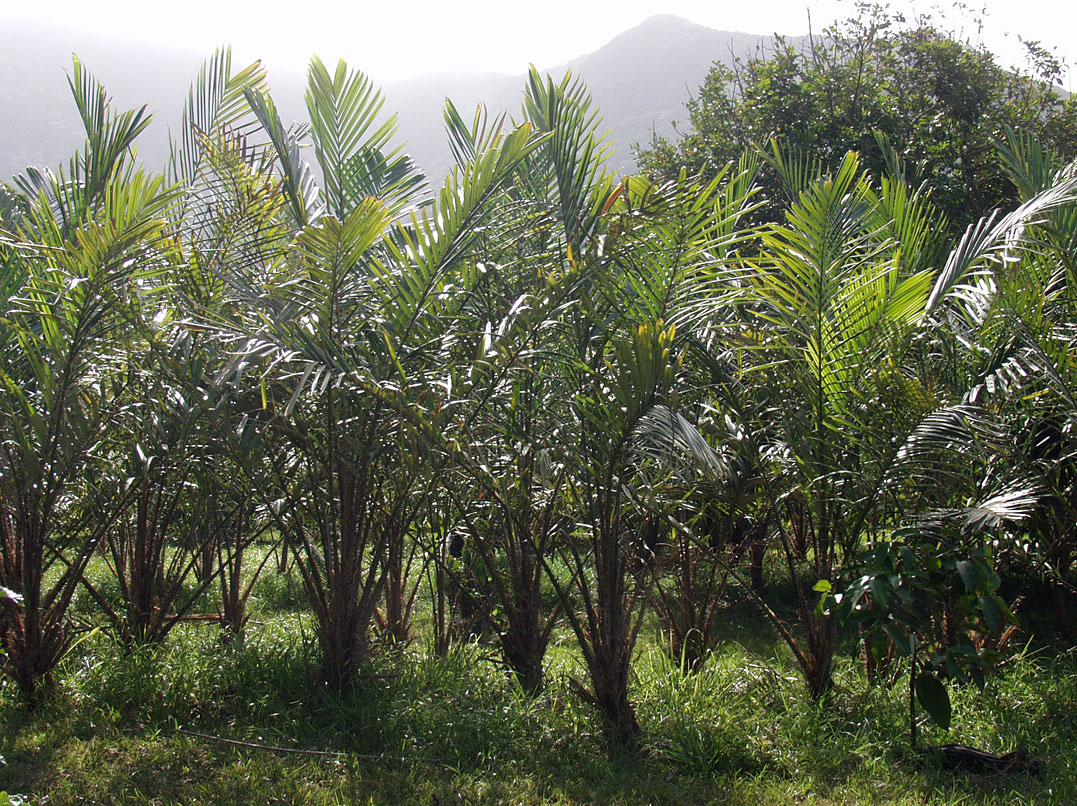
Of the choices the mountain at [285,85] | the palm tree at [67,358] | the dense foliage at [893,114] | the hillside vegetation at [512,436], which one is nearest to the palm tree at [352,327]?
the hillside vegetation at [512,436]

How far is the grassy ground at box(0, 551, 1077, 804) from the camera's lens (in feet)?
9.40

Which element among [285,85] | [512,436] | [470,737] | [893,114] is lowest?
[470,737]

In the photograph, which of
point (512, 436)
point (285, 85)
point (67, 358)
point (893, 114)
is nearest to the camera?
point (67, 358)

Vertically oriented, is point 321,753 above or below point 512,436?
below

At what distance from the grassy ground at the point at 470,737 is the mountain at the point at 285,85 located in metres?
40.9

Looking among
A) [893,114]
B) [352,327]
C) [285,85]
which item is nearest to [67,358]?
[352,327]

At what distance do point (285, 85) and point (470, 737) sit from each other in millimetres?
71792

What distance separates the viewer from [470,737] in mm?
3260

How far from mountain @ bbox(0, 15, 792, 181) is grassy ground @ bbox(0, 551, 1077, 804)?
40883 mm

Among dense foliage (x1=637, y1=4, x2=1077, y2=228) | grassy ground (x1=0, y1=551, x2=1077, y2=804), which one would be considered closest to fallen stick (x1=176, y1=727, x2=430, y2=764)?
grassy ground (x1=0, y1=551, x2=1077, y2=804)

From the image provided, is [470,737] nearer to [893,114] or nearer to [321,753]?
[321,753]

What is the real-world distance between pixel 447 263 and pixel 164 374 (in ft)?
4.19

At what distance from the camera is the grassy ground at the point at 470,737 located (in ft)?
9.40

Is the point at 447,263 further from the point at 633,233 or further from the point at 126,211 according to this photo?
the point at 126,211
